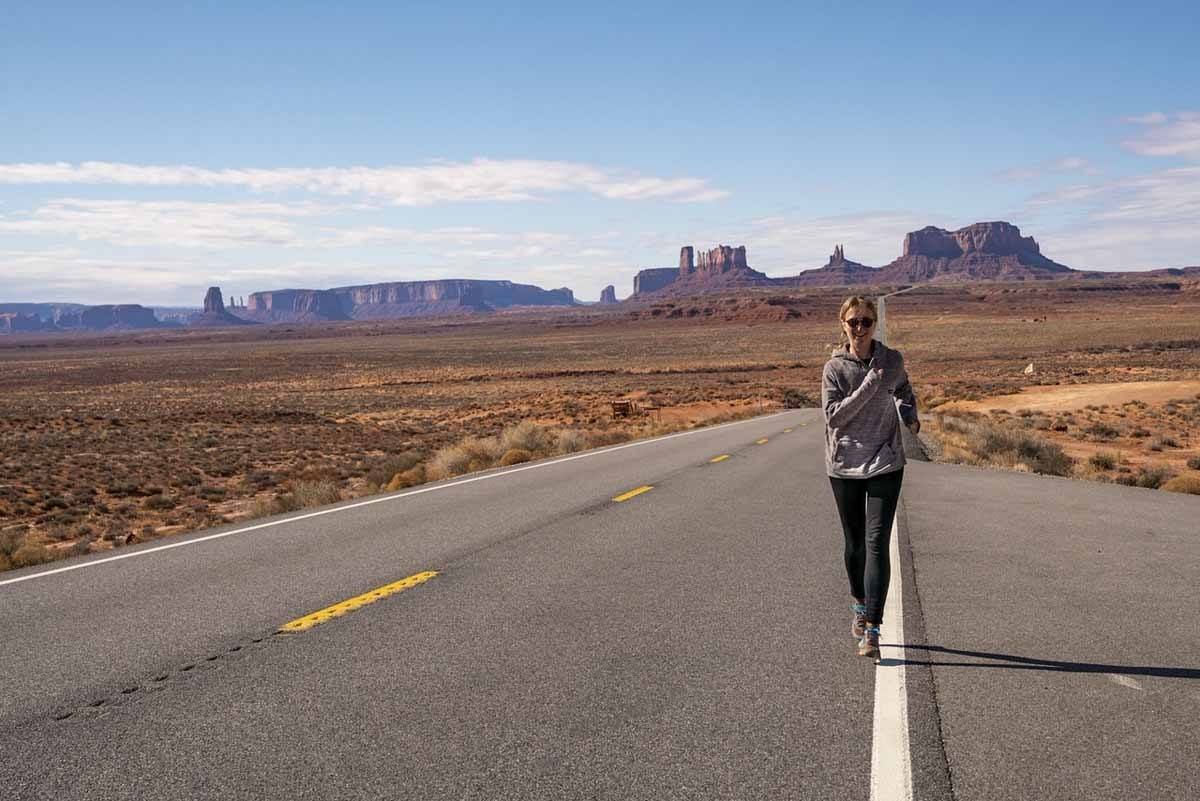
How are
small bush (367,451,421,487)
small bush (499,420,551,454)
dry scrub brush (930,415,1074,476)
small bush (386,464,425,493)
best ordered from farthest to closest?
1. small bush (499,420,551,454)
2. dry scrub brush (930,415,1074,476)
3. small bush (367,451,421,487)
4. small bush (386,464,425,493)

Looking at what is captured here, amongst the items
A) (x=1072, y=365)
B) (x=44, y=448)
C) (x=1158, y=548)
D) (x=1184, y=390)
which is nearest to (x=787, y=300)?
(x=1072, y=365)

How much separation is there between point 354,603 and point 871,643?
11.2 feet

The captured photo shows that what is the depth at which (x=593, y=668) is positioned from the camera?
193 inches

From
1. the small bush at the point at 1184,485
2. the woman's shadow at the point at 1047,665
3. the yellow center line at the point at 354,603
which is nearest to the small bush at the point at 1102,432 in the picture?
the small bush at the point at 1184,485

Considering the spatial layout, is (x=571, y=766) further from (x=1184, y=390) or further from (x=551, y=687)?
(x=1184, y=390)

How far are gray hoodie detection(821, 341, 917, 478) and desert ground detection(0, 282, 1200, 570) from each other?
8.07 metres

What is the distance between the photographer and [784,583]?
690 cm

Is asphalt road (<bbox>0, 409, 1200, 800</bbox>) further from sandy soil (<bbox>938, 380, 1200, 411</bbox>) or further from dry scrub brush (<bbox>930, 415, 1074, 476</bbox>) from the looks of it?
sandy soil (<bbox>938, 380, 1200, 411</bbox>)

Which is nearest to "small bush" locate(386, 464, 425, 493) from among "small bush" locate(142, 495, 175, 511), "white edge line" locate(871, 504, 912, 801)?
"small bush" locate(142, 495, 175, 511)

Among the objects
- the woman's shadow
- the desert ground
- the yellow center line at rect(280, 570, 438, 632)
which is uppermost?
the woman's shadow

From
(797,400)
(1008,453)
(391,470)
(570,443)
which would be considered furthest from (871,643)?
(797,400)

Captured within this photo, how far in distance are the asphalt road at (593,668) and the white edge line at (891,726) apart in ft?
0.16

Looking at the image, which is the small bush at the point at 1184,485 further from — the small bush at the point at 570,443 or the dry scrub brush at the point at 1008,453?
the small bush at the point at 570,443

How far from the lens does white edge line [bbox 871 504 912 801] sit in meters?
3.52
